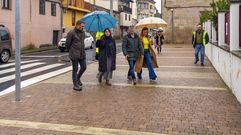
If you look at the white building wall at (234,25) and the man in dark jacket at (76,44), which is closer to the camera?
the white building wall at (234,25)

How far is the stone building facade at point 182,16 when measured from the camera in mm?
37500

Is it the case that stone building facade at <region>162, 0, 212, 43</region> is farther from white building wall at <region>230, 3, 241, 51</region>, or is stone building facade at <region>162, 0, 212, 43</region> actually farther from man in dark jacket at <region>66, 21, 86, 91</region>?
man in dark jacket at <region>66, 21, 86, 91</region>

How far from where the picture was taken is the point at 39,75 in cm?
1255

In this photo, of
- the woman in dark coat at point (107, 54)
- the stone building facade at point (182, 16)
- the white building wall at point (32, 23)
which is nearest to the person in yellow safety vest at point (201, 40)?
the woman in dark coat at point (107, 54)

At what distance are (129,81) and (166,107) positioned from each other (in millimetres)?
3518

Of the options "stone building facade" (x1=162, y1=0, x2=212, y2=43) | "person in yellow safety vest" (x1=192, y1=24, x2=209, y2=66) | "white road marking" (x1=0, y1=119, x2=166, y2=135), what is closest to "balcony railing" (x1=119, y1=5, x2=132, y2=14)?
"stone building facade" (x1=162, y1=0, x2=212, y2=43)

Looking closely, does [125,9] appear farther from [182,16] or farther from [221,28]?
[221,28]

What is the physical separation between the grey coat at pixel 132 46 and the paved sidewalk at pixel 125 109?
2.64ft

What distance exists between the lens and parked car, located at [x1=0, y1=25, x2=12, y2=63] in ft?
56.0

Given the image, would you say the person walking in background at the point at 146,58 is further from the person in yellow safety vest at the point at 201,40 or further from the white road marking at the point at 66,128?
the white road marking at the point at 66,128

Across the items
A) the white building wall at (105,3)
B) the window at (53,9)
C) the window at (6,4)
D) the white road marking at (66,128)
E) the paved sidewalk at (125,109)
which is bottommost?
the white road marking at (66,128)

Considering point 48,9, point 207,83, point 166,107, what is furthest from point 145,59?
point 48,9

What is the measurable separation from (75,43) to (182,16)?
Answer: 2991 centimetres

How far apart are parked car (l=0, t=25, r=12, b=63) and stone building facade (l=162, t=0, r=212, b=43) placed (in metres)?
22.7
